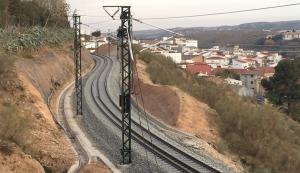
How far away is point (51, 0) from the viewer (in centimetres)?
8644

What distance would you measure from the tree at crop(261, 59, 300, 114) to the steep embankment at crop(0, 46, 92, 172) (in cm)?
4043

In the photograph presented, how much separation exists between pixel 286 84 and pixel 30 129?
54.2 metres

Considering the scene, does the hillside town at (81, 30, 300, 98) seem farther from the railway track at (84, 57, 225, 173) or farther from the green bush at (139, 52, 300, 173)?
the railway track at (84, 57, 225, 173)

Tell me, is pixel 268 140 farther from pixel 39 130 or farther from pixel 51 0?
pixel 51 0

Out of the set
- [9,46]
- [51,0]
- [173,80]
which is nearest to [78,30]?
[9,46]

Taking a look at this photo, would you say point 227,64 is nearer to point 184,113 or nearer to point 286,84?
point 286,84

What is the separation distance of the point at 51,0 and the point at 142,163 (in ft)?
223

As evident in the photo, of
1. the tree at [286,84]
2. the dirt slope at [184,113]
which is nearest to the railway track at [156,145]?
the dirt slope at [184,113]

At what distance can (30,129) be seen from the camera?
25266 mm

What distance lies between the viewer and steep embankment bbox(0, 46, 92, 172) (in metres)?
20.3

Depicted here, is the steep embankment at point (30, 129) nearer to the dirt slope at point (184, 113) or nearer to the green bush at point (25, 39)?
the green bush at point (25, 39)

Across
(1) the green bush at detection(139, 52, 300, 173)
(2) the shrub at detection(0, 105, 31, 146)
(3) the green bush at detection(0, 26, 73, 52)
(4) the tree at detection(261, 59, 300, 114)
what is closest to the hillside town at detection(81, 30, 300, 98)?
(4) the tree at detection(261, 59, 300, 114)

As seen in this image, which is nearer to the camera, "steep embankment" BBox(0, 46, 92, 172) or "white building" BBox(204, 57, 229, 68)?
"steep embankment" BBox(0, 46, 92, 172)

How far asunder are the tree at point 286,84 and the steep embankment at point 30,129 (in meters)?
40.4
